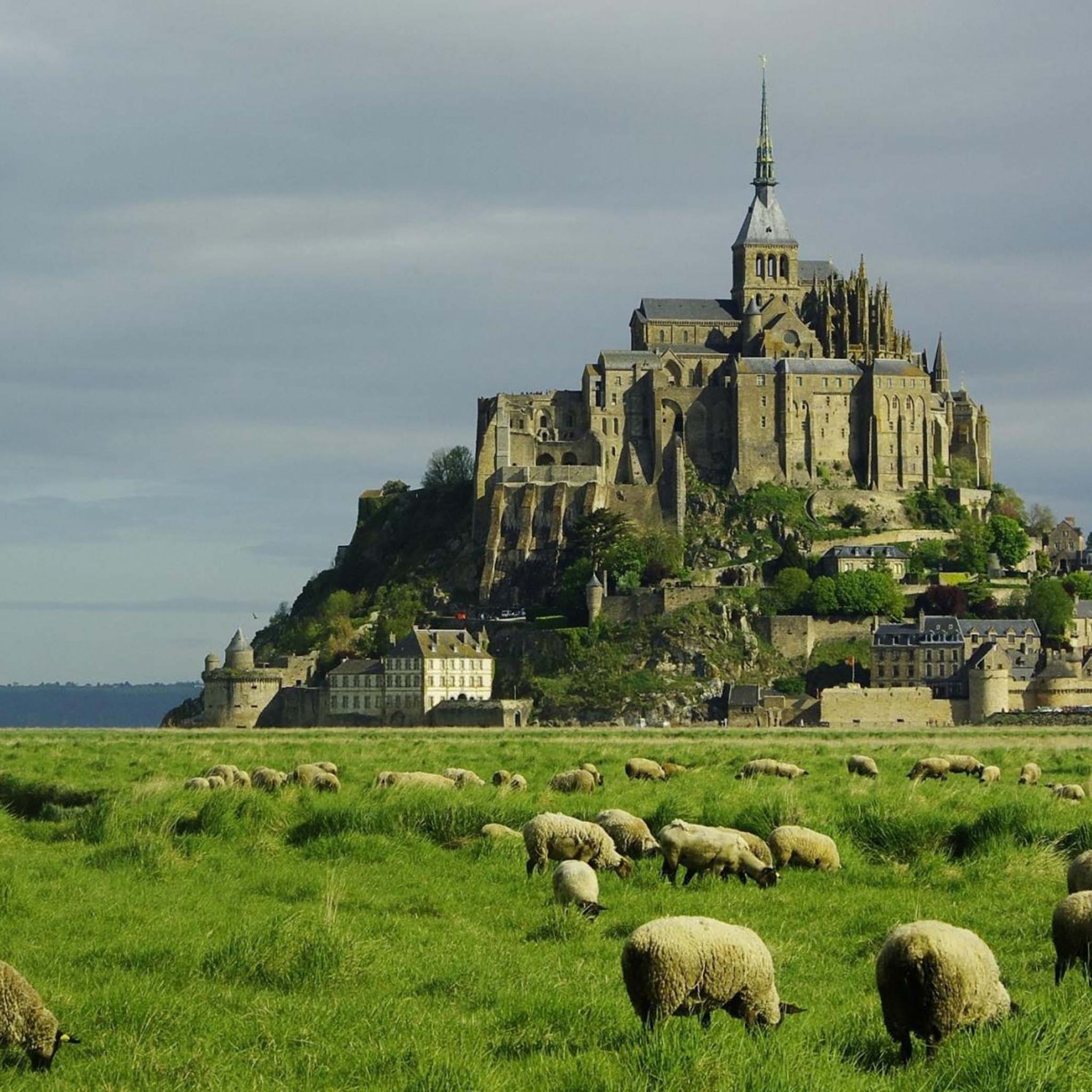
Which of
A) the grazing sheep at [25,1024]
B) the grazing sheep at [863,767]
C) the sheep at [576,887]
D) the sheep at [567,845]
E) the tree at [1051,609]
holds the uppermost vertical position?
the tree at [1051,609]

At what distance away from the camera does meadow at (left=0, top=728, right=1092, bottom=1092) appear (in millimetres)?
12227

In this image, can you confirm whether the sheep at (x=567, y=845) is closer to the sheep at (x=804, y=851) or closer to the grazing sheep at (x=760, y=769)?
the sheep at (x=804, y=851)

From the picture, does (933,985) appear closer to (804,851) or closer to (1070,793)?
(804,851)

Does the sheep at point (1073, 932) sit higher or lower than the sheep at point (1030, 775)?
lower

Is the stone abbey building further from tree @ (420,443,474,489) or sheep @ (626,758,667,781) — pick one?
sheep @ (626,758,667,781)

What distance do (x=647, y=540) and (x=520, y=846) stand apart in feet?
300

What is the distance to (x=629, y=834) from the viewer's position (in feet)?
72.3

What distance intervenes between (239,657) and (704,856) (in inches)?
3405

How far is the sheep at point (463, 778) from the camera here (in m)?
30.2

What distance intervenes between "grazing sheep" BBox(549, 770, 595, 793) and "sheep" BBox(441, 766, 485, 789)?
1.22 meters

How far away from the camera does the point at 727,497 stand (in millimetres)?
116250

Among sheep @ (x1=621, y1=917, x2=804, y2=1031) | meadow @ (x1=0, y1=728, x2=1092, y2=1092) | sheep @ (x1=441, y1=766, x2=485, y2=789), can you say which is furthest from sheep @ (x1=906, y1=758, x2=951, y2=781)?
sheep @ (x1=621, y1=917, x2=804, y2=1031)

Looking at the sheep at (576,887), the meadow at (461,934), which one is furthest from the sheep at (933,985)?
the sheep at (576,887)

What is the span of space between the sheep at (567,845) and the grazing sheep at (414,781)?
551 cm
